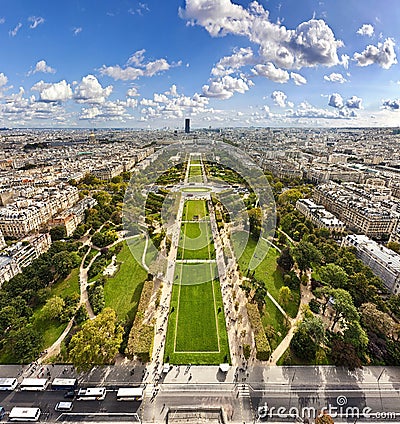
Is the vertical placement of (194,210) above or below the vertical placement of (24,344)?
above

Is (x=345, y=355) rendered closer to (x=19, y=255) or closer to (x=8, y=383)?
(x=8, y=383)

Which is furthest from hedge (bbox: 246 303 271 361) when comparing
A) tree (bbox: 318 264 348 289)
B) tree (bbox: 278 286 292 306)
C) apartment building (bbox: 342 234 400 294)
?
apartment building (bbox: 342 234 400 294)

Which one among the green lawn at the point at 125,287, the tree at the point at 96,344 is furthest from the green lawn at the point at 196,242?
the tree at the point at 96,344

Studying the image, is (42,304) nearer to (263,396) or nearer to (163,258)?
(163,258)

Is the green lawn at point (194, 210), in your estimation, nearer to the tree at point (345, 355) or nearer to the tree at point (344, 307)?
the tree at point (344, 307)

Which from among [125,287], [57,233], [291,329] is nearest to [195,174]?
[57,233]

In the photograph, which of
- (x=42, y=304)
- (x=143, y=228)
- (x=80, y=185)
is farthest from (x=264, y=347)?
(x=80, y=185)
